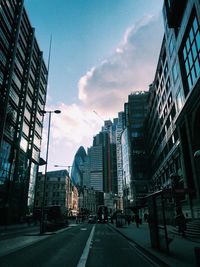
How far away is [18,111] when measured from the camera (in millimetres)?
54875

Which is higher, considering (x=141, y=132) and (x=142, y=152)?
(x=141, y=132)

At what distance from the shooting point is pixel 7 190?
47.3 meters

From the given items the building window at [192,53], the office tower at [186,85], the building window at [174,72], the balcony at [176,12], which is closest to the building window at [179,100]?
the office tower at [186,85]

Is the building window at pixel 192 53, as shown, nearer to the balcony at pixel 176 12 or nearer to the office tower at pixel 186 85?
the office tower at pixel 186 85

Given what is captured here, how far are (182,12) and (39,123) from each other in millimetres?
52804

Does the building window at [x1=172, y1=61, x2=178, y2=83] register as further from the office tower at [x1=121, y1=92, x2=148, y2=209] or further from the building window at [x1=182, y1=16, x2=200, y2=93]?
the office tower at [x1=121, y1=92, x2=148, y2=209]

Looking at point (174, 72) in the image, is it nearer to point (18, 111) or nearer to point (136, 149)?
point (18, 111)

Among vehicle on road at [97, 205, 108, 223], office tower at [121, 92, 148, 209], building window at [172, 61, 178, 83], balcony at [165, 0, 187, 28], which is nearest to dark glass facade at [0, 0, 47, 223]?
vehicle on road at [97, 205, 108, 223]

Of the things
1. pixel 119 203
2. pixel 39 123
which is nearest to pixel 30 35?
pixel 39 123

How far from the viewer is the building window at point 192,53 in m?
26.2

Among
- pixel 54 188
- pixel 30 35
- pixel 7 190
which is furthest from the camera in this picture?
pixel 54 188

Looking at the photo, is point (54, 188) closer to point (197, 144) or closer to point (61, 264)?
point (197, 144)

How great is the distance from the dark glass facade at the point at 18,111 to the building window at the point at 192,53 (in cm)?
3419

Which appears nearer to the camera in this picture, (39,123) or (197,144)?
(197,144)
